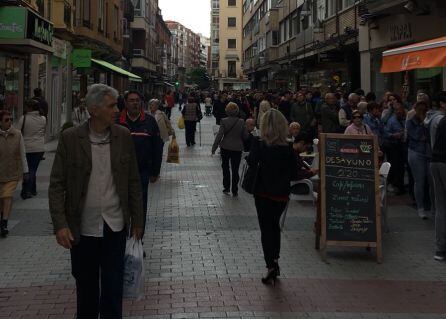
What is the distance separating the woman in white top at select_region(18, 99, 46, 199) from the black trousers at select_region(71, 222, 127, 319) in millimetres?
6771

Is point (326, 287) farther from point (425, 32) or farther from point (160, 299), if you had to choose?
point (425, 32)

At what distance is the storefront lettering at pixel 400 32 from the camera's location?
16.5 m

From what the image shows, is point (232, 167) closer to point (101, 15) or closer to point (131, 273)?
point (131, 273)

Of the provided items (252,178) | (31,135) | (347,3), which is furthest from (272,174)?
(347,3)

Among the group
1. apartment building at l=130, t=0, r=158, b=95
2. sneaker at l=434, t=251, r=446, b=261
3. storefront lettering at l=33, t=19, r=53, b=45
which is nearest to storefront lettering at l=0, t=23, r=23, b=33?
storefront lettering at l=33, t=19, r=53, b=45

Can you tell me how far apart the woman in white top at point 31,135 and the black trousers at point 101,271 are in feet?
22.2

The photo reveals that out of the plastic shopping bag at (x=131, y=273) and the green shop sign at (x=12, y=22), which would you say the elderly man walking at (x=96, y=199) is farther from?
the green shop sign at (x=12, y=22)

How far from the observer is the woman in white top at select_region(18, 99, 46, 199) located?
10562 millimetres

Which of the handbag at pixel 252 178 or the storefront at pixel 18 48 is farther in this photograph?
the storefront at pixel 18 48

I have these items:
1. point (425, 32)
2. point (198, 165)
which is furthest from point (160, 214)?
point (425, 32)

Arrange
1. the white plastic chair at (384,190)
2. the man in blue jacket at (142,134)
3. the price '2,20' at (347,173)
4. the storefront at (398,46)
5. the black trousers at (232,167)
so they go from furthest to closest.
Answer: the storefront at (398,46), the black trousers at (232,167), the white plastic chair at (384,190), the price '2,20' at (347,173), the man in blue jacket at (142,134)

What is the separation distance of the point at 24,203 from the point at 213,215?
348 cm

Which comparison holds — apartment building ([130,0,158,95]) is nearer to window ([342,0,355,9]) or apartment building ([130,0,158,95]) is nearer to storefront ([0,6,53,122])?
window ([342,0,355,9])

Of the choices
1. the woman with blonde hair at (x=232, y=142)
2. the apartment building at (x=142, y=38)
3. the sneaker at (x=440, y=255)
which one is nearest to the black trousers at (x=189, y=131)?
the woman with blonde hair at (x=232, y=142)
